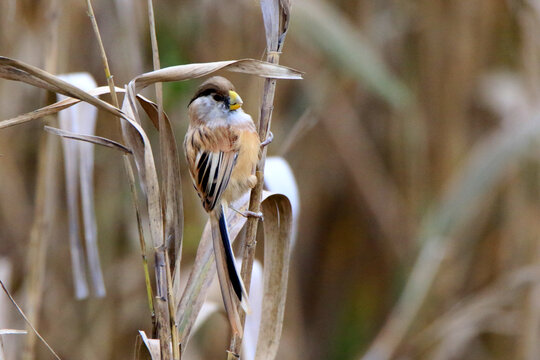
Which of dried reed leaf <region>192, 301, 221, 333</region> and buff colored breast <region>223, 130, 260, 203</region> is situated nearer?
buff colored breast <region>223, 130, 260, 203</region>

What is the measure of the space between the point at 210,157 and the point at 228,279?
415mm

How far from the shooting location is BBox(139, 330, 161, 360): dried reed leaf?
3.26 feet

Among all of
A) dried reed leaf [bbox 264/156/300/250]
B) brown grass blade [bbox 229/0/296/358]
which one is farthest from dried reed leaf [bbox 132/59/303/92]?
dried reed leaf [bbox 264/156/300/250]

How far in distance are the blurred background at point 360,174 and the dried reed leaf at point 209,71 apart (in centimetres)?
114

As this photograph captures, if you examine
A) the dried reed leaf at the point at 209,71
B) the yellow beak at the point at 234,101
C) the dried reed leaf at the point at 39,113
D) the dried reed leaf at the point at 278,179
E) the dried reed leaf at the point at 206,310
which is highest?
the dried reed leaf at the point at 209,71

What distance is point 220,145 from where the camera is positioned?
1.48 metres

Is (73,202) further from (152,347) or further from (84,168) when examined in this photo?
(152,347)

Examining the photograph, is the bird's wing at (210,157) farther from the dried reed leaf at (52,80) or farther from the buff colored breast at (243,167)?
the dried reed leaf at (52,80)

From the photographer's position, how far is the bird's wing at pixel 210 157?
4.60ft

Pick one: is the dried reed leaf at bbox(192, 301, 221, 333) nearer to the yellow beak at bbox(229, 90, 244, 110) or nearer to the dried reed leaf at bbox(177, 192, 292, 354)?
the dried reed leaf at bbox(177, 192, 292, 354)

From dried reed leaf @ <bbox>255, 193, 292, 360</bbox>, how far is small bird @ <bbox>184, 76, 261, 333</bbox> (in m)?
0.15

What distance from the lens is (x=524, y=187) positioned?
259cm

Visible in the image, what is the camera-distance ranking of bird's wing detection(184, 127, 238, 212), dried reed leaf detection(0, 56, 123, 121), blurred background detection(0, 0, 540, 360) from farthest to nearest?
blurred background detection(0, 0, 540, 360), bird's wing detection(184, 127, 238, 212), dried reed leaf detection(0, 56, 123, 121)

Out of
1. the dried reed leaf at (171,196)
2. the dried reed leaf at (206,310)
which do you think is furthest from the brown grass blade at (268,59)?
the dried reed leaf at (206,310)
